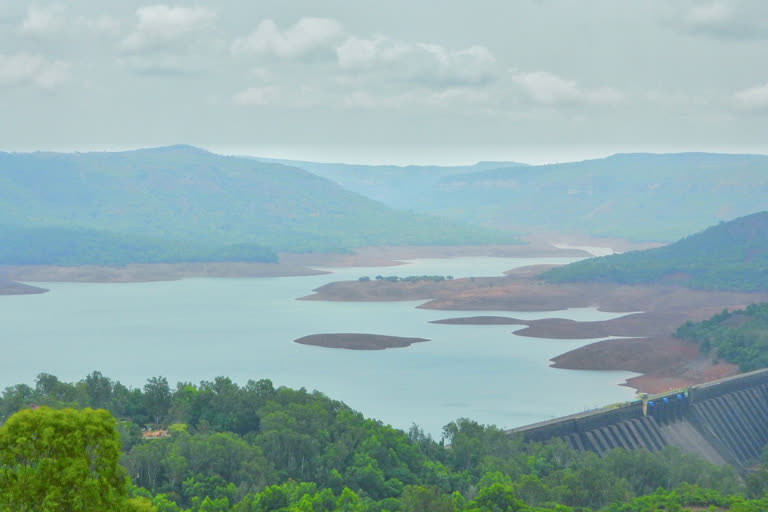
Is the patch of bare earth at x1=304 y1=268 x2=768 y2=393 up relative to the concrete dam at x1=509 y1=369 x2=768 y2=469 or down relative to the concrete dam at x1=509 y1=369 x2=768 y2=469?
up

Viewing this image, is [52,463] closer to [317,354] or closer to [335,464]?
[335,464]

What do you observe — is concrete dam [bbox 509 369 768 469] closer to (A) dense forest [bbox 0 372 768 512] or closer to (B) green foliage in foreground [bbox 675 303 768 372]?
(A) dense forest [bbox 0 372 768 512]

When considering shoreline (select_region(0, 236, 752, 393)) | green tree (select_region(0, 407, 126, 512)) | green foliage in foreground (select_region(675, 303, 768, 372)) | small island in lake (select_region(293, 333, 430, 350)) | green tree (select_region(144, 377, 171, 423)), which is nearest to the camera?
green tree (select_region(0, 407, 126, 512))

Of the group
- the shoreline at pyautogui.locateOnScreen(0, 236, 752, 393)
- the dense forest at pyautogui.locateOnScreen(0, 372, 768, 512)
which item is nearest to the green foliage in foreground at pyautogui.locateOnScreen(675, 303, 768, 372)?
the shoreline at pyautogui.locateOnScreen(0, 236, 752, 393)

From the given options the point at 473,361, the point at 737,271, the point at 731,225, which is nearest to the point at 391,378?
the point at 473,361

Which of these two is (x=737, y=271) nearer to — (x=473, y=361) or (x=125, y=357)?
(x=473, y=361)
